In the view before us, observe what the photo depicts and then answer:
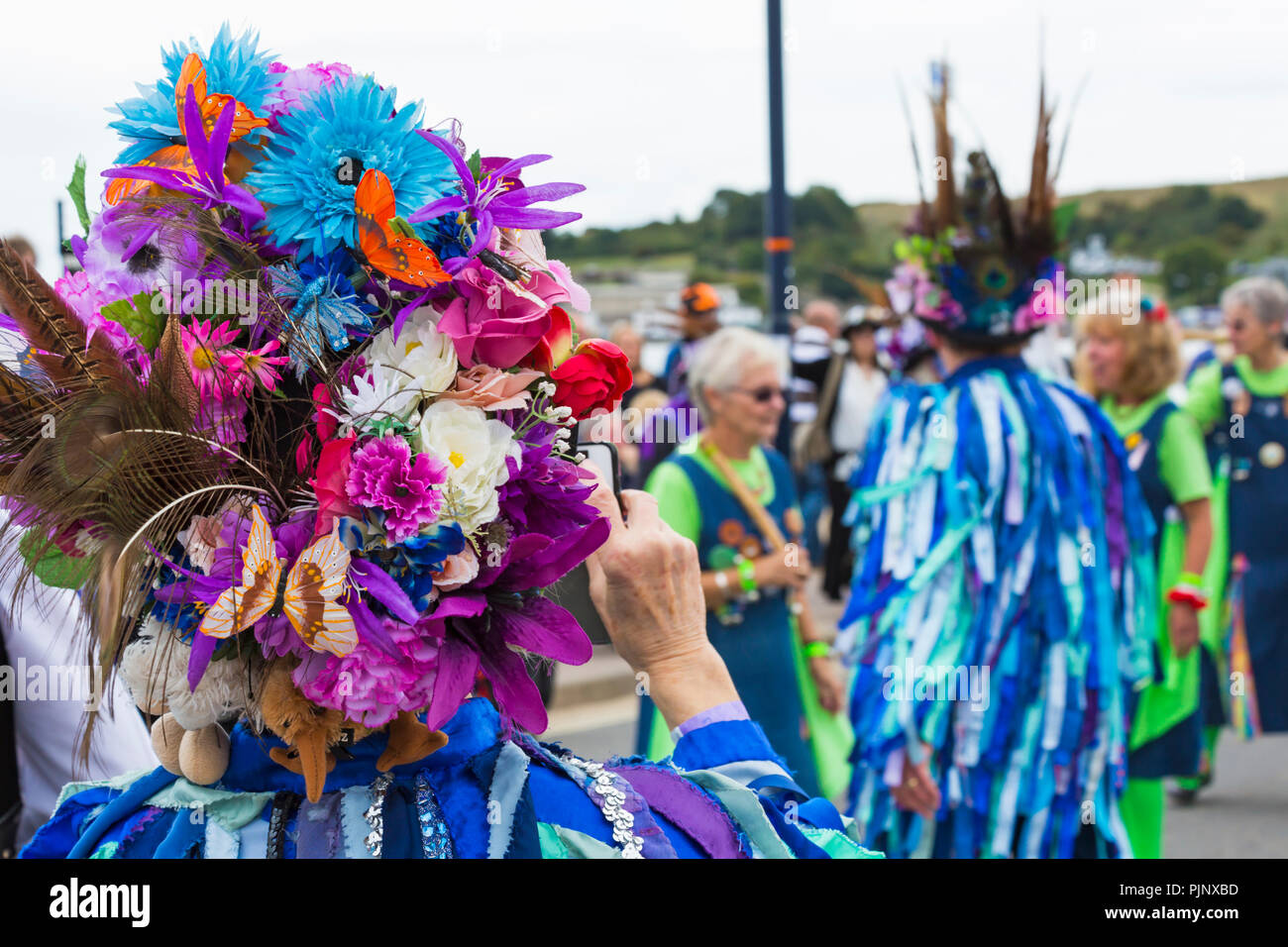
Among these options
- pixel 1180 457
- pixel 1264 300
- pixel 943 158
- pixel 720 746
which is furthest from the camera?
pixel 1264 300

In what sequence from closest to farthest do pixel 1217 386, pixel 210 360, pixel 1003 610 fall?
pixel 210 360
pixel 1003 610
pixel 1217 386

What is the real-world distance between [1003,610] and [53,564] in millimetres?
2793

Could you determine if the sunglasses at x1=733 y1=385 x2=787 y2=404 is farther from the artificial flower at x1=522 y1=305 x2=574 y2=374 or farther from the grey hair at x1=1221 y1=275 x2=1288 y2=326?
the grey hair at x1=1221 y1=275 x2=1288 y2=326

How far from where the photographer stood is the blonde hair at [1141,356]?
16.5 ft

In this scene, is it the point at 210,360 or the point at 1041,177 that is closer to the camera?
the point at 210,360

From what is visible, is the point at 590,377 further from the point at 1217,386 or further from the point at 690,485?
the point at 1217,386

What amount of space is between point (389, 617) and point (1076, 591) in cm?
270

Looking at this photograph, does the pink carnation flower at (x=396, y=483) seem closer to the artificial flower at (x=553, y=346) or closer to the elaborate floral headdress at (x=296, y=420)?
the elaborate floral headdress at (x=296, y=420)

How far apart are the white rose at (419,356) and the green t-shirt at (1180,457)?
3978 millimetres

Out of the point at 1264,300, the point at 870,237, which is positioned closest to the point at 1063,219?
the point at 1264,300

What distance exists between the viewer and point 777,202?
23.0 feet

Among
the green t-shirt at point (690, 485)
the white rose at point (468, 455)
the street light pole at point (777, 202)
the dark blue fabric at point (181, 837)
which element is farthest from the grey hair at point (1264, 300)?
the dark blue fabric at point (181, 837)
